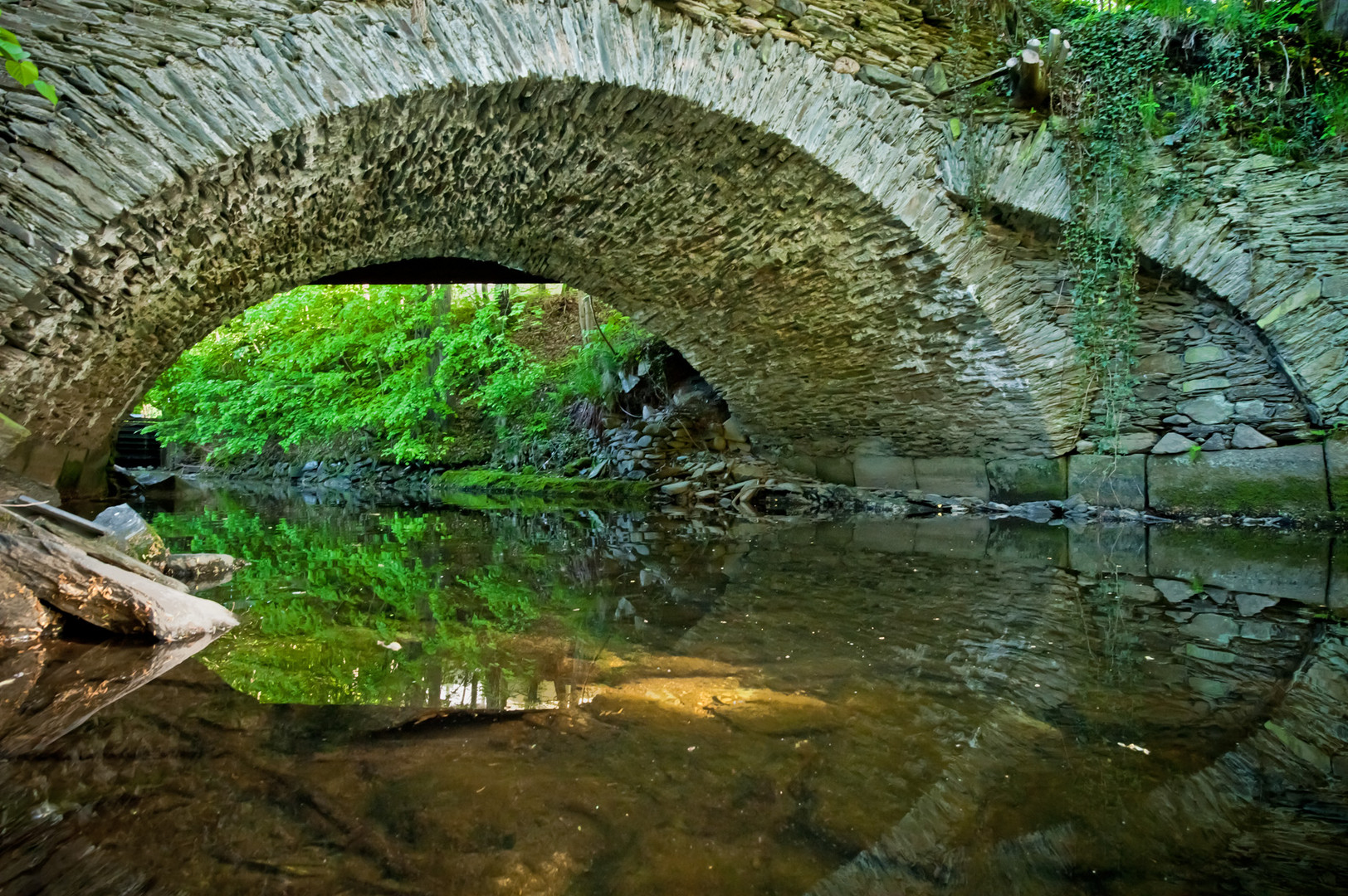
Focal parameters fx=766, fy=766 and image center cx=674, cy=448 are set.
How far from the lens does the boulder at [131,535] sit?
11.0 feet

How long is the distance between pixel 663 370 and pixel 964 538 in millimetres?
5964

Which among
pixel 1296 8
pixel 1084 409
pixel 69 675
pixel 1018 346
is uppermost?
pixel 1296 8

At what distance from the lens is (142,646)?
2.37 meters

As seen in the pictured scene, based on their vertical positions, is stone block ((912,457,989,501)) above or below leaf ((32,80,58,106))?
below

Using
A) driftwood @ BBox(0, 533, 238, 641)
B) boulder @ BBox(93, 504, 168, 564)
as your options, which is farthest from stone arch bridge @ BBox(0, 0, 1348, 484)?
driftwood @ BBox(0, 533, 238, 641)

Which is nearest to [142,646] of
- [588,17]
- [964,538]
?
[588,17]

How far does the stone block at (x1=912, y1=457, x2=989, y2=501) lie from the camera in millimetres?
7480

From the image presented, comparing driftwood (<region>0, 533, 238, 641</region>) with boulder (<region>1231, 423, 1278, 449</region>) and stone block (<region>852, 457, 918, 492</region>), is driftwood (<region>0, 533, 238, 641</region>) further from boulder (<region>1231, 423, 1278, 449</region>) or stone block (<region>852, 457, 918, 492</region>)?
stone block (<region>852, 457, 918, 492</region>)

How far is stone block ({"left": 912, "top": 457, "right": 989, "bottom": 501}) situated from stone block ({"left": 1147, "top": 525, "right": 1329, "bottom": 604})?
2.01m

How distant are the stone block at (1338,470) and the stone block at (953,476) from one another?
2.57 meters

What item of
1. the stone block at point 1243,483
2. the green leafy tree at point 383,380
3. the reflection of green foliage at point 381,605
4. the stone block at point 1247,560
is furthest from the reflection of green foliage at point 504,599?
the green leafy tree at point 383,380

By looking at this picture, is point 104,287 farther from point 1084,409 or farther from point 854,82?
point 1084,409

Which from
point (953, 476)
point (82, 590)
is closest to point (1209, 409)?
point (953, 476)

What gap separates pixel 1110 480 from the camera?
646cm
